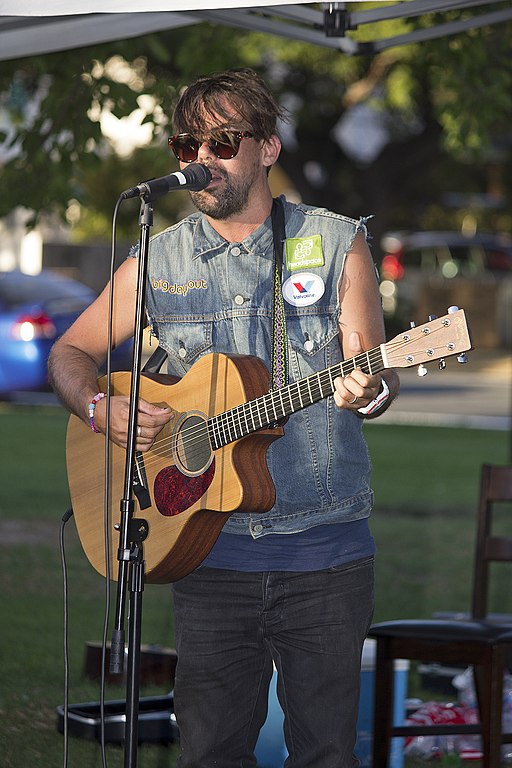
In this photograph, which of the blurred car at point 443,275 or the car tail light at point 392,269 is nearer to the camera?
the blurred car at point 443,275

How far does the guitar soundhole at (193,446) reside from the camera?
3459 mm

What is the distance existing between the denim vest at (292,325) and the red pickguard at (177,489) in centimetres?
12

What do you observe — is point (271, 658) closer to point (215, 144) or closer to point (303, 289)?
point (303, 289)

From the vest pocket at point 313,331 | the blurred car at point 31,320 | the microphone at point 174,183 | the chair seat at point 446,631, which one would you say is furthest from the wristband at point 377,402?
the blurred car at point 31,320

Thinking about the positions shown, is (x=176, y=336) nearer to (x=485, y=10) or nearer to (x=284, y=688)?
(x=284, y=688)

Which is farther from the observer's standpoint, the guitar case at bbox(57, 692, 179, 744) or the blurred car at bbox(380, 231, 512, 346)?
the blurred car at bbox(380, 231, 512, 346)

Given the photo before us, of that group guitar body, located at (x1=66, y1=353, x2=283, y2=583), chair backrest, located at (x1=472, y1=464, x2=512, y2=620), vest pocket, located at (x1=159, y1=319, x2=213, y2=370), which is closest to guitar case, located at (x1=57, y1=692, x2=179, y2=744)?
chair backrest, located at (x1=472, y1=464, x2=512, y2=620)

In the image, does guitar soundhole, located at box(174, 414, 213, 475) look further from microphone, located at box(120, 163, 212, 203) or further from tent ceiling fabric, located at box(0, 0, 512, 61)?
tent ceiling fabric, located at box(0, 0, 512, 61)

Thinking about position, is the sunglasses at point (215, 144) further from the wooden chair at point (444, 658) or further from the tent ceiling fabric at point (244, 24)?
the wooden chair at point (444, 658)

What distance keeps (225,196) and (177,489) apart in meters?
0.75

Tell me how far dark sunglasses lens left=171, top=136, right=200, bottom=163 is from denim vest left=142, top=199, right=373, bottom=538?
198mm

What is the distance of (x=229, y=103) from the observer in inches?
134

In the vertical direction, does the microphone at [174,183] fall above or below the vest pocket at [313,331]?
above

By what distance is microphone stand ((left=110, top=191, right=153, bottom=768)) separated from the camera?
3135 mm
